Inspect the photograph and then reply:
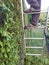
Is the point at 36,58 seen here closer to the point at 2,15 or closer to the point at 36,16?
the point at 36,16

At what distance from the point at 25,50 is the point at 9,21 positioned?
158 cm

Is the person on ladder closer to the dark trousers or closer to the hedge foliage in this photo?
the dark trousers

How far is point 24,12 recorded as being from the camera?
14.9 feet

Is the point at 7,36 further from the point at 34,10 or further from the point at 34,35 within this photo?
the point at 34,35

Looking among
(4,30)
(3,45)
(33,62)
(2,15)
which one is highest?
(2,15)

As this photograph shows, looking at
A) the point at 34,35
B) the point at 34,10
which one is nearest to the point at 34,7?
the point at 34,10

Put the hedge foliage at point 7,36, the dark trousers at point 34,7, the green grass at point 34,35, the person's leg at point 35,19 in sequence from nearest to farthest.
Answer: the hedge foliage at point 7,36 < the dark trousers at point 34,7 < the person's leg at point 35,19 < the green grass at point 34,35

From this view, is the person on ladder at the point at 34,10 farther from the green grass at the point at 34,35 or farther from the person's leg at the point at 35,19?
the green grass at the point at 34,35

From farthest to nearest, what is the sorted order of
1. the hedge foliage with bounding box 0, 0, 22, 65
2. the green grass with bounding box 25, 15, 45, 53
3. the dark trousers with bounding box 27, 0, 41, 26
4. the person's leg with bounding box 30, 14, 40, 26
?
1. the green grass with bounding box 25, 15, 45, 53
2. the person's leg with bounding box 30, 14, 40, 26
3. the dark trousers with bounding box 27, 0, 41, 26
4. the hedge foliage with bounding box 0, 0, 22, 65

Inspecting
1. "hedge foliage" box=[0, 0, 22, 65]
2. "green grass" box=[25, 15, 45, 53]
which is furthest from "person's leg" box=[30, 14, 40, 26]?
"hedge foliage" box=[0, 0, 22, 65]

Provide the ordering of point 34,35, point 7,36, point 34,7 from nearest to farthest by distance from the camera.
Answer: point 7,36, point 34,7, point 34,35

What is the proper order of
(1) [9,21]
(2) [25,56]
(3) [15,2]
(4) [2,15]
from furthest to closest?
(2) [25,56]
(3) [15,2]
(1) [9,21]
(4) [2,15]

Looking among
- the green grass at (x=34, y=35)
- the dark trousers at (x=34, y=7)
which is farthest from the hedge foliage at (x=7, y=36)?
the green grass at (x=34, y=35)

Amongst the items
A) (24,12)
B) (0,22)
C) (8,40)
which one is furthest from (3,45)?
(24,12)
